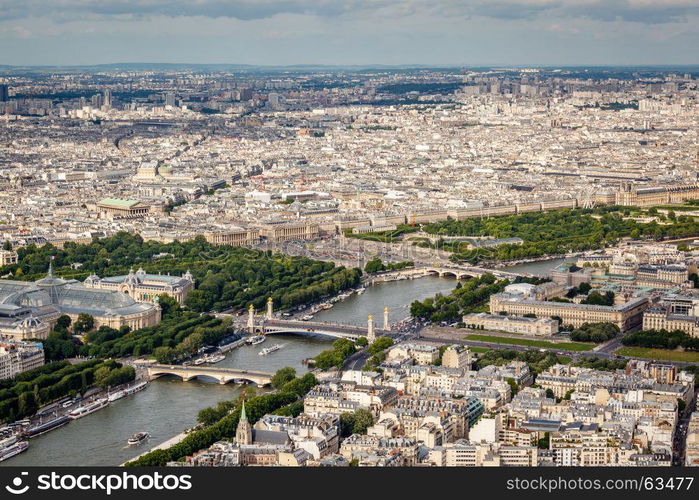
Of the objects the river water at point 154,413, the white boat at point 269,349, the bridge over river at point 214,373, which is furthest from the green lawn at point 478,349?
the bridge over river at point 214,373

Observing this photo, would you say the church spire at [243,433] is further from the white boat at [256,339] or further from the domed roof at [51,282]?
the domed roof at [51,282]

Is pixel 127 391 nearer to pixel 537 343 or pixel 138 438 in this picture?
pixel 138 438

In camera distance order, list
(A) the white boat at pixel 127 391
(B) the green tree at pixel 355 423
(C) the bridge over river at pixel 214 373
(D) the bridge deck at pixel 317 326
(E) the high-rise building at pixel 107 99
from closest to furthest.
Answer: (B) the green tree at pixel 355 423
(A) the white boat at pixel 127 391
(C) the bridge over river at pixel 214 373
(D) the bridge deck at pixel 317 326
(E) the high-rise building at pixel 107 99

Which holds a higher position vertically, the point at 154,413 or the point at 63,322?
the point at 63,322

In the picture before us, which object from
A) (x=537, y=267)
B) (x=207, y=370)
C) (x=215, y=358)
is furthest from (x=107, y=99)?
(x=207, y=370)

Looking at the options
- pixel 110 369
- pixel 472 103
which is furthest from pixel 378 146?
A: pixel 110 369

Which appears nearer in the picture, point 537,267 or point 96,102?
point 537,267

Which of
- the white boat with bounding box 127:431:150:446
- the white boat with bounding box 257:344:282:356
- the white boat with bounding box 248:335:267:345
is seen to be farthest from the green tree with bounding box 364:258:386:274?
the white boat with bounding box 127:431:150:446

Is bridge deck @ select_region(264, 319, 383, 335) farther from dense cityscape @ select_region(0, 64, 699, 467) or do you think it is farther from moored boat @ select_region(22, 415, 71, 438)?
moored boat @ select_region(22, 415, 71, 438)
